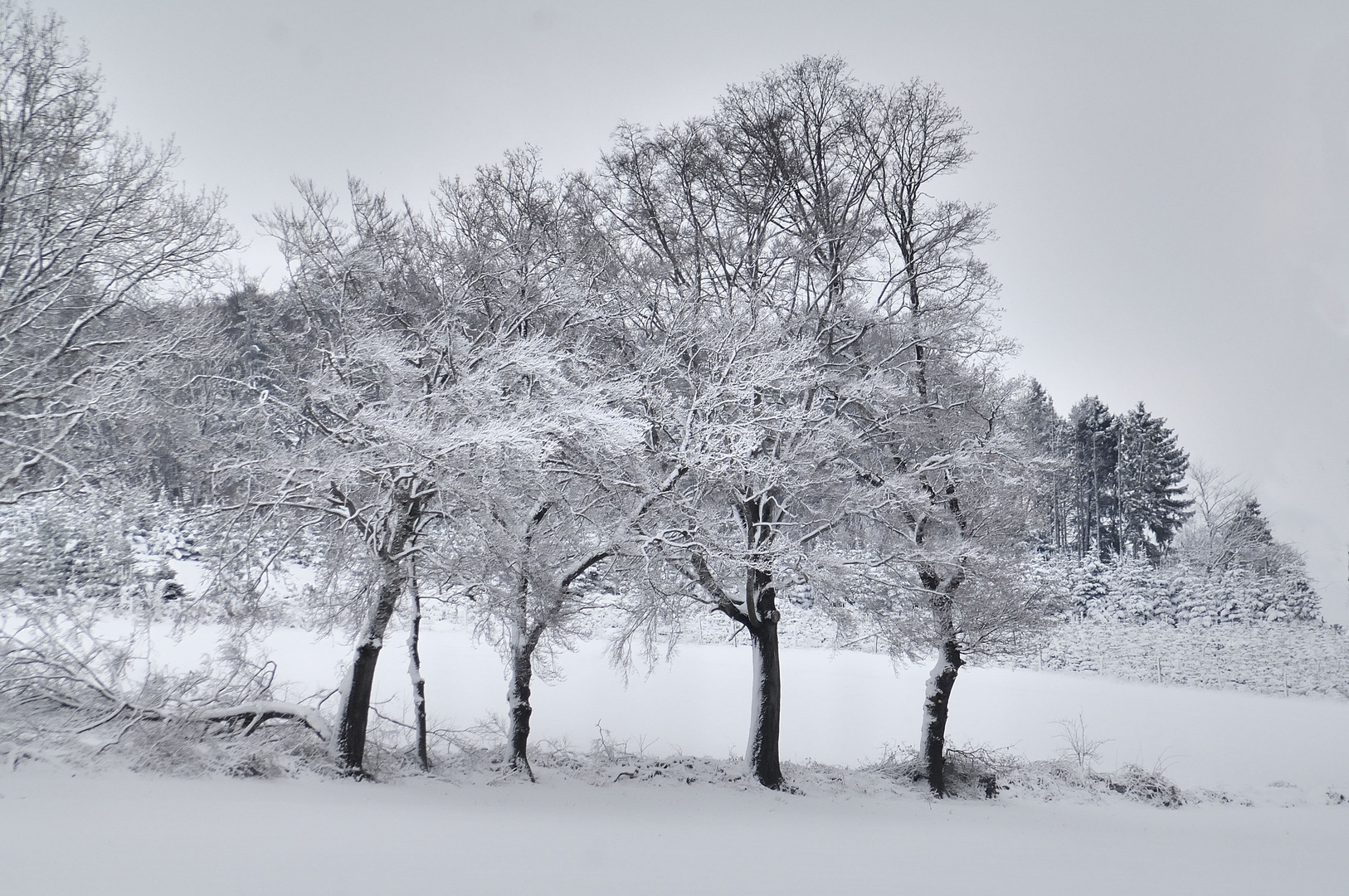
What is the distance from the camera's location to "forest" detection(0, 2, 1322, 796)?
351 inches

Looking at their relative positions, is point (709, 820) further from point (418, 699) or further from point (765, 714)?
point (418, 699)

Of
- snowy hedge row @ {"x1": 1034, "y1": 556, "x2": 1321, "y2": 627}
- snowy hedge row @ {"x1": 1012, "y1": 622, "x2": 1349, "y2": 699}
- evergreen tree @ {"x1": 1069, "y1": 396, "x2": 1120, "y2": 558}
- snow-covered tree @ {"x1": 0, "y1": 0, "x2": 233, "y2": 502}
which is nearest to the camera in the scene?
snow-covered tree @ {"x1": 0, "y1": 0, "x2": 233, "y2": 502}

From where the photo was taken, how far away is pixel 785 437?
36.7ft

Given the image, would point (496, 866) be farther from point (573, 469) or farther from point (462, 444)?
point (573, 469)

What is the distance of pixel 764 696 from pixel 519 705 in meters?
3.84

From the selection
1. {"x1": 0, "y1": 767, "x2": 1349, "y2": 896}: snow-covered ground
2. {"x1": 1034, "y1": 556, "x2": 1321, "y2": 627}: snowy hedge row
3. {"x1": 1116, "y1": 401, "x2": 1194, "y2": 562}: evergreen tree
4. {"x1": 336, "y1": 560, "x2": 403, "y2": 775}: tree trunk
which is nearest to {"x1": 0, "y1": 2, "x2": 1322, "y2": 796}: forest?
{"x1": 336, "y1": 560, "x2": 403, "y2": 775}: tree trunk

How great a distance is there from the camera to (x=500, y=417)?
8.45 meters

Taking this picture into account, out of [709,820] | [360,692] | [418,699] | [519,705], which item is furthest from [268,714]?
[709,820]

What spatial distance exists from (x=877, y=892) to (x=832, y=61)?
479 inches

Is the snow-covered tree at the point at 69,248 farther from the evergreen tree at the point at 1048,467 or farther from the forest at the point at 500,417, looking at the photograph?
the evergreen tree at the point at 1048,467

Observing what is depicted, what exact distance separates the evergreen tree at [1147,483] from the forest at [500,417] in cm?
3328

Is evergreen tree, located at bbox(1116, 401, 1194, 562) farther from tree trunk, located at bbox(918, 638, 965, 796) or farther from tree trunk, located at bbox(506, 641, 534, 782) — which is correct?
tree trunk, located at bbox(506, 641, 534, 782)

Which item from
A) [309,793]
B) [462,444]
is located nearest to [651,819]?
[309,793]

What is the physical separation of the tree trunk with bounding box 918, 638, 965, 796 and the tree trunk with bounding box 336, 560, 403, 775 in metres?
8.79
